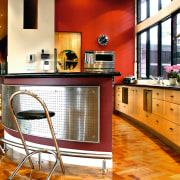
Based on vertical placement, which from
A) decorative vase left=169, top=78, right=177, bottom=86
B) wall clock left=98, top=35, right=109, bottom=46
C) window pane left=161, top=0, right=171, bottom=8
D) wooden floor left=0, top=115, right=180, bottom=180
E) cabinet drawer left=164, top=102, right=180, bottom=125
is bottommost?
wooden floor left=0, top=115, right=180, bottom=180

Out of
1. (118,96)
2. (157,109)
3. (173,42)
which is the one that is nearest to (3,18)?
(118,96)

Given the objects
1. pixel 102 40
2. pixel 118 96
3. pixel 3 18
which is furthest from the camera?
pixel 102 40

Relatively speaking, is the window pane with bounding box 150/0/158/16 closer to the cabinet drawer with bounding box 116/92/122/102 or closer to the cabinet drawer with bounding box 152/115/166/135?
the cabinet drawer with bounding box 116/92/122/102

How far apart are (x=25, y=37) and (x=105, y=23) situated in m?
2.79

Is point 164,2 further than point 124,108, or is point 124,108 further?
point 124,108

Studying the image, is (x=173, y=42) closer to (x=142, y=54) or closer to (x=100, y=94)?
(x=142, y=54)

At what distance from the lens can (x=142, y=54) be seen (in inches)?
258

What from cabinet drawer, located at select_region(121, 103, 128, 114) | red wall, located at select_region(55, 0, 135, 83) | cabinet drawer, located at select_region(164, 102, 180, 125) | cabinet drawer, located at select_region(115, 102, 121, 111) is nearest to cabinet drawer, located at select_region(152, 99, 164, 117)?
cabinet drawer, located at select_region(164, 102, 180, 125)

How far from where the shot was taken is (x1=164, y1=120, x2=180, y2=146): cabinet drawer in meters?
3.00

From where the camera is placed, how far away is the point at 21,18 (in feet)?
16.0

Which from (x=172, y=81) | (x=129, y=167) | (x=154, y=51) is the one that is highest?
(x=154, y=51)

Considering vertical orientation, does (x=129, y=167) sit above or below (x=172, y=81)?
below

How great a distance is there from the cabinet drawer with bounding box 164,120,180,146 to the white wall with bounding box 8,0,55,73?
9.22 feet

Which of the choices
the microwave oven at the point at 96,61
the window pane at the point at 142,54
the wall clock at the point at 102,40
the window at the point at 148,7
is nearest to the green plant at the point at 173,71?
the window at the point at 148,7
